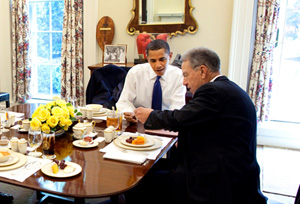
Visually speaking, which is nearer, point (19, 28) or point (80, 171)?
point (80, 171)

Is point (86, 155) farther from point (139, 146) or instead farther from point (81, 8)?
point (81, 8)

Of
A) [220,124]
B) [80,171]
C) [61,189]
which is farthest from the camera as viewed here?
[220,124]

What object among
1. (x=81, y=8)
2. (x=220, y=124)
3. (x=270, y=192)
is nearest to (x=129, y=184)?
(x=220, y=124)

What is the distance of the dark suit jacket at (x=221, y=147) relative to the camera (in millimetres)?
1303

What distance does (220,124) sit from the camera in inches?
52.4

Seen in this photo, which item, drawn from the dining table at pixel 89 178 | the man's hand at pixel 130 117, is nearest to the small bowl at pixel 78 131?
the dining table at pixel 89 178

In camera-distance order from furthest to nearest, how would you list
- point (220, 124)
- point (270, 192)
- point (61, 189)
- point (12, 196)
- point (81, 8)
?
point (81, 8), point (270, 192), point (12, 196), point (220, 124), point (61, 189)

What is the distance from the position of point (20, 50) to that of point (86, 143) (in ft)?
12.0

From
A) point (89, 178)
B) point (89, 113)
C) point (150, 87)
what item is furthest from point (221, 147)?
point (150, 87)

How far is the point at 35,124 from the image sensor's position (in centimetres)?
145

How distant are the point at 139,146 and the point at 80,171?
1.28ft

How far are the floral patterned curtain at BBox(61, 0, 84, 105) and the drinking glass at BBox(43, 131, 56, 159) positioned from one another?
291 centimetres

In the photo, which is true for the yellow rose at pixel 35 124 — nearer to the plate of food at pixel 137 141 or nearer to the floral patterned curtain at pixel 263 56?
the plate of food at pixel 137 141

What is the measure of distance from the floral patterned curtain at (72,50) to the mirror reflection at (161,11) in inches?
38.0
